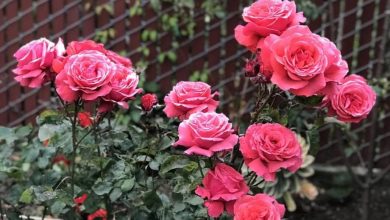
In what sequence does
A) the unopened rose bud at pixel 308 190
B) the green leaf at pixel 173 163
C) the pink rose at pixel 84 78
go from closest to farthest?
the pink rose at pixel 84 78
the green leaf at pixel 173 163
the unopened rose bud at pixel 308 190

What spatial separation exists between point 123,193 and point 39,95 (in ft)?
6.46

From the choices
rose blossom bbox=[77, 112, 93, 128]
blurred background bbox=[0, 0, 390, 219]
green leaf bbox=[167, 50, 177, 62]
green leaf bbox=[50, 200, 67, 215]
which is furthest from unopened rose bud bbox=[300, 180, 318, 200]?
green leaf bbox=[50, 200, 67, 215]

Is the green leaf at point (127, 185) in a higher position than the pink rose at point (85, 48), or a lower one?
lower

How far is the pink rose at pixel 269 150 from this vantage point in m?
1.43

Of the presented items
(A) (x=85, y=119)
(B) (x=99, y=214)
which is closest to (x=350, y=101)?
(A) (x=85, y=119)

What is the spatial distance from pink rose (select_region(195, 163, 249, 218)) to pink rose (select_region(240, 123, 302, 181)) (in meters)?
0.06

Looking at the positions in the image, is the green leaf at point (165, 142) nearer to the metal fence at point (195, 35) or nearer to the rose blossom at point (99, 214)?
the rose blossom at point (99, 214)

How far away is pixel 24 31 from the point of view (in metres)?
3.54

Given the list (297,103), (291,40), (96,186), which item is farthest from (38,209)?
(291,40)

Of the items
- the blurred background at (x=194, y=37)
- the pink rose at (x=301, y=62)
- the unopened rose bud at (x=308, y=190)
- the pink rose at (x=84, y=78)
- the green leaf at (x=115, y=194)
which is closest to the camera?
the pink rose at (x=301, y=62)

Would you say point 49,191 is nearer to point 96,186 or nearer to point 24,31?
point 96,186

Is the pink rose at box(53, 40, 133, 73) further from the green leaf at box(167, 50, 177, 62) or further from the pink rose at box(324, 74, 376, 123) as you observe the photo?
the green leaf at box(167, 50, 177, 62)

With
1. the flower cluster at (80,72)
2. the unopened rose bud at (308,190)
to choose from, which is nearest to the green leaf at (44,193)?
the flower cluster at (80,72)

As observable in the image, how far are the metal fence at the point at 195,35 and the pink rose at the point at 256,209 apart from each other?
2082 mm
